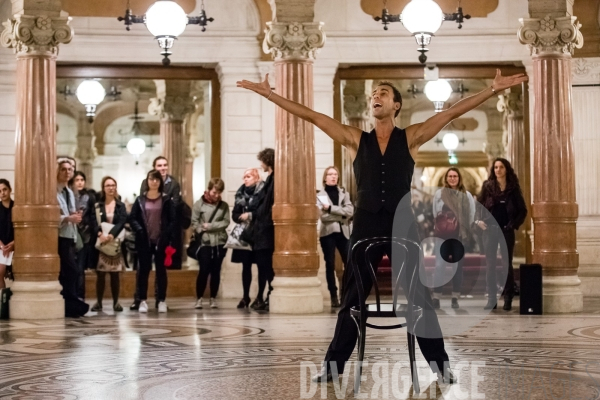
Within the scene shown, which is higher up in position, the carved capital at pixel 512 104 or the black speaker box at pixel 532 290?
the carved capital at pixel 512 104

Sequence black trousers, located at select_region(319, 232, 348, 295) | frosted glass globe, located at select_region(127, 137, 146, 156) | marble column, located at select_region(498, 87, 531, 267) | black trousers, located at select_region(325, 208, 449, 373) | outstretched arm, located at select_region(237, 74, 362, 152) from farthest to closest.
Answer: frosted glass globe, located at select_region(127, 137, 146, 156), marble column, located at select_region(498, 87, 531, 267), black trousers, located at select_region(319, 232, 348, 295), outstretched arm, located at select_region(237, 74, 362, 152), black trousers, located at select_region(325, 208, 449, 373)

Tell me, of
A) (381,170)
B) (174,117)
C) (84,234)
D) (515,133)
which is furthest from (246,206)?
(515,133)

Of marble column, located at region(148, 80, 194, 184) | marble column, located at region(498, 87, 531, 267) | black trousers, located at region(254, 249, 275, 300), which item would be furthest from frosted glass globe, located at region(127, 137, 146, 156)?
black trousers, located at region(254, 249, 275, 300)

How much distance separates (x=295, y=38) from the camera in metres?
13.1

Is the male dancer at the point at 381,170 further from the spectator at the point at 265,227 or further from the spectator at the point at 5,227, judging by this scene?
the spectator at the point at 5,227

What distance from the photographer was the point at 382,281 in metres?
16.2

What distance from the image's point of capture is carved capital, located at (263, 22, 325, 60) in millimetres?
13148

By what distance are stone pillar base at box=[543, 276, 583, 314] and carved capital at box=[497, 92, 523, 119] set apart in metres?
8.51

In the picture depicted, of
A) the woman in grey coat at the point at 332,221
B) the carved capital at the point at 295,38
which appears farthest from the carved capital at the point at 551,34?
the woman in grey coat at the point at 332,221

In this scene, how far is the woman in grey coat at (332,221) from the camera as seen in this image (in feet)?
43.6

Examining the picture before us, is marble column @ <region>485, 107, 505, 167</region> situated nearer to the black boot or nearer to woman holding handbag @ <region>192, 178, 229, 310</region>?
the black boot

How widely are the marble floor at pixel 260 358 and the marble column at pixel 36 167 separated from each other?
516 mm

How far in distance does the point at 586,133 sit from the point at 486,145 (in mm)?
13330

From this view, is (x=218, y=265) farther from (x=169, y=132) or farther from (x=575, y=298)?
(x=169, y=132)
